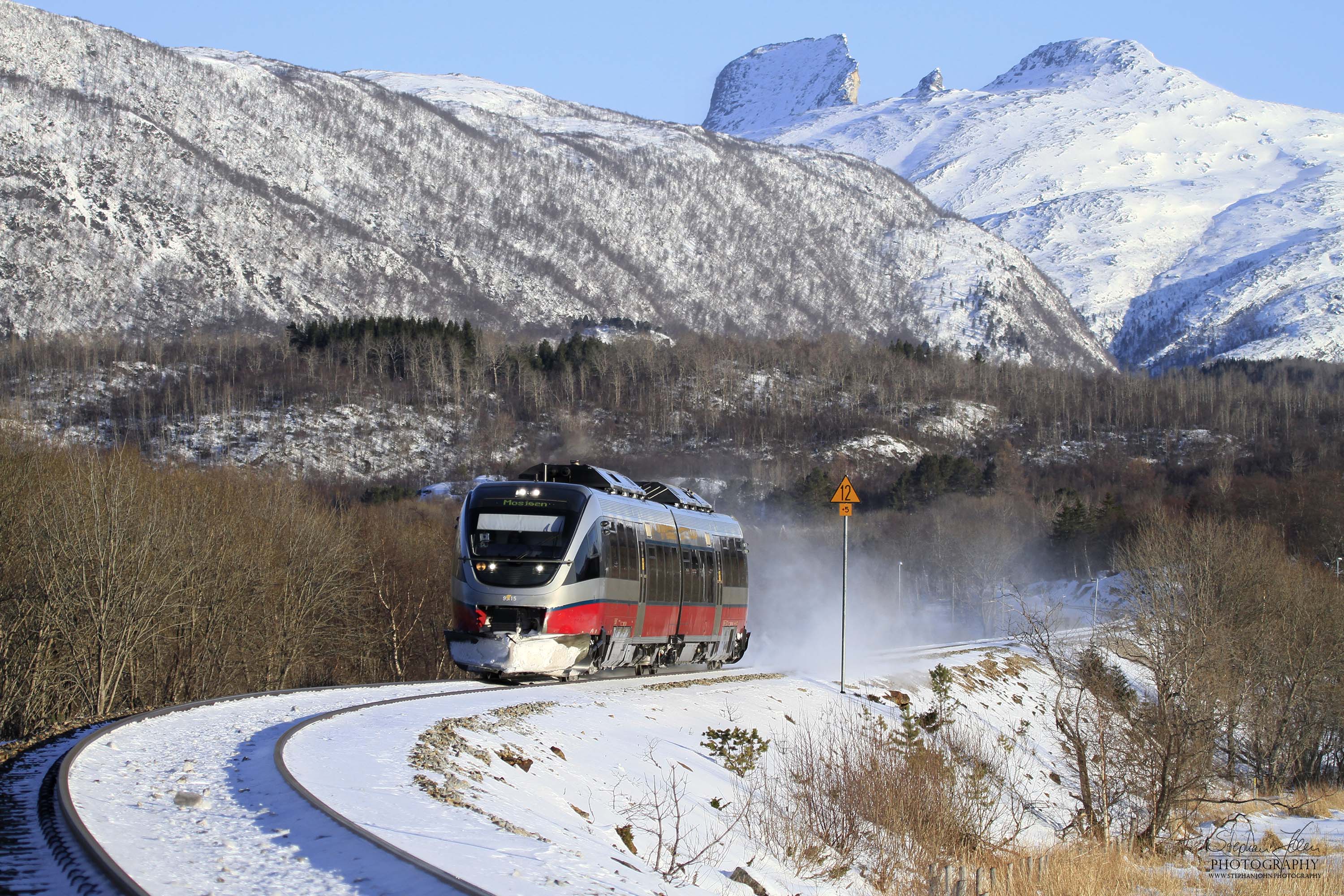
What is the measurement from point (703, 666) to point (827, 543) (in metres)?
77.7

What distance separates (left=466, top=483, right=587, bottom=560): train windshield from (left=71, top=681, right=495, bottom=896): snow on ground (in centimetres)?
766

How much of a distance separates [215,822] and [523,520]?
41.5ft

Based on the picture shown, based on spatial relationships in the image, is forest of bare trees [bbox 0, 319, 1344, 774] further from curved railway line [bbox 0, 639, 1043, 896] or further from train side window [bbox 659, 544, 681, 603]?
train side window [bbox 659, 544, 681, 603]

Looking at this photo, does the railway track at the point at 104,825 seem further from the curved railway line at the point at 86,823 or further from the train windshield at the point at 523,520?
the train windshield at the point at 523,520

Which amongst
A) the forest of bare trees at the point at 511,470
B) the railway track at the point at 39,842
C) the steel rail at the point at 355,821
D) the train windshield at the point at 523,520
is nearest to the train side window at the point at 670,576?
the train windshield at the point at 523,520

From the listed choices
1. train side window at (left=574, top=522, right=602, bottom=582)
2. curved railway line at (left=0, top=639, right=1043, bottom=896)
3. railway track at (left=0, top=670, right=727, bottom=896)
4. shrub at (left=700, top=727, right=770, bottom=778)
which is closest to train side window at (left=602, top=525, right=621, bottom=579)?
train side window at (left=574, top=522, right=602, bottom=582)

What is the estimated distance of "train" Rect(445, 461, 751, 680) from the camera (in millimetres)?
22625

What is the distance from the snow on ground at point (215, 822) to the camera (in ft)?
30.0

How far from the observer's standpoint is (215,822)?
10.8 meters

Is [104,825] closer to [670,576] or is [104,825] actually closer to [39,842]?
[39,842]

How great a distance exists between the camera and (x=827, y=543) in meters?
110

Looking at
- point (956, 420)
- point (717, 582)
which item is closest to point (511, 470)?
point (956, 420)

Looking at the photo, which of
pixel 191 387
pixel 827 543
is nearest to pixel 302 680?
pixel 827 543

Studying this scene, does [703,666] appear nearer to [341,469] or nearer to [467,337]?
[341,469]
